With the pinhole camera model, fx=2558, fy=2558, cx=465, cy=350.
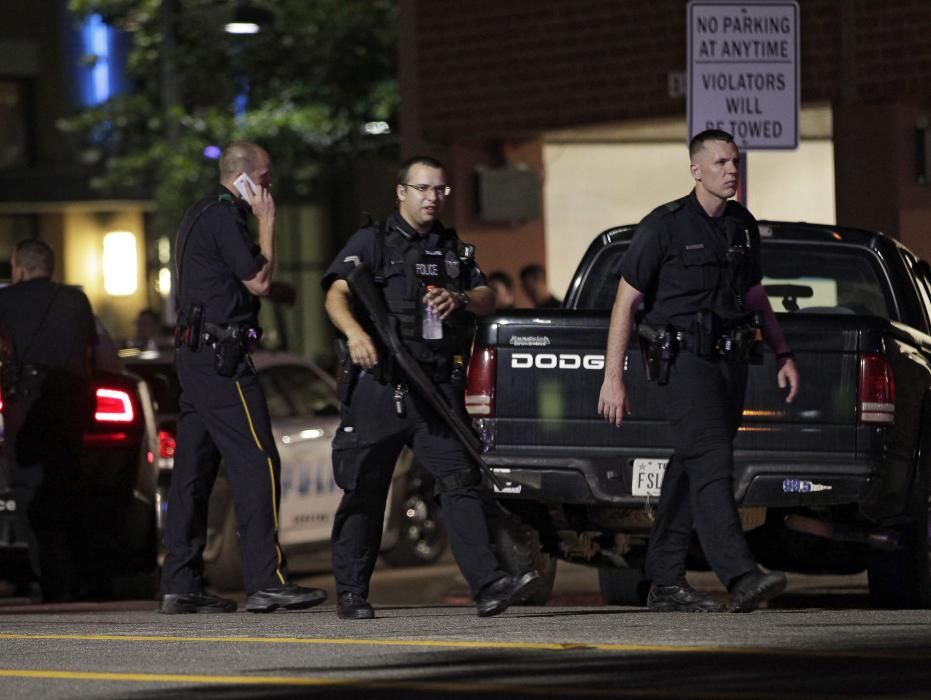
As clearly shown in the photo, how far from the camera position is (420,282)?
32.2 ft

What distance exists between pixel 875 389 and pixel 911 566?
3.17 feet

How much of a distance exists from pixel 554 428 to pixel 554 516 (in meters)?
0.62

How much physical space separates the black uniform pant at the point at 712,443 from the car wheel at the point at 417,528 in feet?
24.5

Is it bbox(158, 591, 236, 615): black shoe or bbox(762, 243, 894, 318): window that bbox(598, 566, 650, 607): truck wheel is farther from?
bbox(158, 591, 236, 615): black shoe

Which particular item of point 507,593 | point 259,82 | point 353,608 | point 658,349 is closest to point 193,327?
point 353,608

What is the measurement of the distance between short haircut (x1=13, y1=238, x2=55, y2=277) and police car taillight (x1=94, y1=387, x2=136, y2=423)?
677 millimetres

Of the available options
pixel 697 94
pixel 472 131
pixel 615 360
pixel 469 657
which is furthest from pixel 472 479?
pixel 472 131

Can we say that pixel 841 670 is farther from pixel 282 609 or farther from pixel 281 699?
pixel 282 609

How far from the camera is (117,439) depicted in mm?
12594

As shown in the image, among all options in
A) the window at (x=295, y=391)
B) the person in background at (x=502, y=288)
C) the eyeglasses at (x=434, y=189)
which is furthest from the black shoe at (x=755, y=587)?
the person in background at (x=502, y=288)

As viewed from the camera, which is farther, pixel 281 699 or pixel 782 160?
pixel 782 160

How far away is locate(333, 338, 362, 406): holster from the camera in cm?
977

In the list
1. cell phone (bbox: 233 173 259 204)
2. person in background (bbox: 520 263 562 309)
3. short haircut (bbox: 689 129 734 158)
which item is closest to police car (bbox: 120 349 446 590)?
person in background (bbox: 520 263 562 309)

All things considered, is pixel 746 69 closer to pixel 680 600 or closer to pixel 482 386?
pixel 482 386
